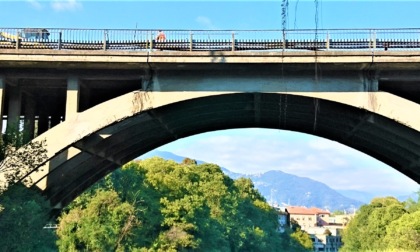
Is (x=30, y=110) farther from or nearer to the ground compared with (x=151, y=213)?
farther from the ground

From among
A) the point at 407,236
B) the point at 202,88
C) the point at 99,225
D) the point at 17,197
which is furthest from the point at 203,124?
the point at 407,236

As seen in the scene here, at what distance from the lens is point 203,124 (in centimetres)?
2755

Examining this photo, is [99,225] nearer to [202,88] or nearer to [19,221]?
[19,221]

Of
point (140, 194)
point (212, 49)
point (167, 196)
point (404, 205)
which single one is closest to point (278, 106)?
point (212, 49)

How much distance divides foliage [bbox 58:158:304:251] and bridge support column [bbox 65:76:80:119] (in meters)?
18.7

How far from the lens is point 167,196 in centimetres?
4922

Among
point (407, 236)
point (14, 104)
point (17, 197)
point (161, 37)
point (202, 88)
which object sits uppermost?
point (161, 37)

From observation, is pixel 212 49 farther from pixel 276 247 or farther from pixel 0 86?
pixel 276 247

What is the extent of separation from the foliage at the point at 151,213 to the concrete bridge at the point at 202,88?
1488 centimetres

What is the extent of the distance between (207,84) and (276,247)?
86.3 metres

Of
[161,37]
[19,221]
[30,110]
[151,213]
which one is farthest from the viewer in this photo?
[151,213]

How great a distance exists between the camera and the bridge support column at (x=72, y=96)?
2038 centimetres

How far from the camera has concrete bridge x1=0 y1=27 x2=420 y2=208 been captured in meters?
19.9

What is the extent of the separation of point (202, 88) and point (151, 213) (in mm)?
25604
